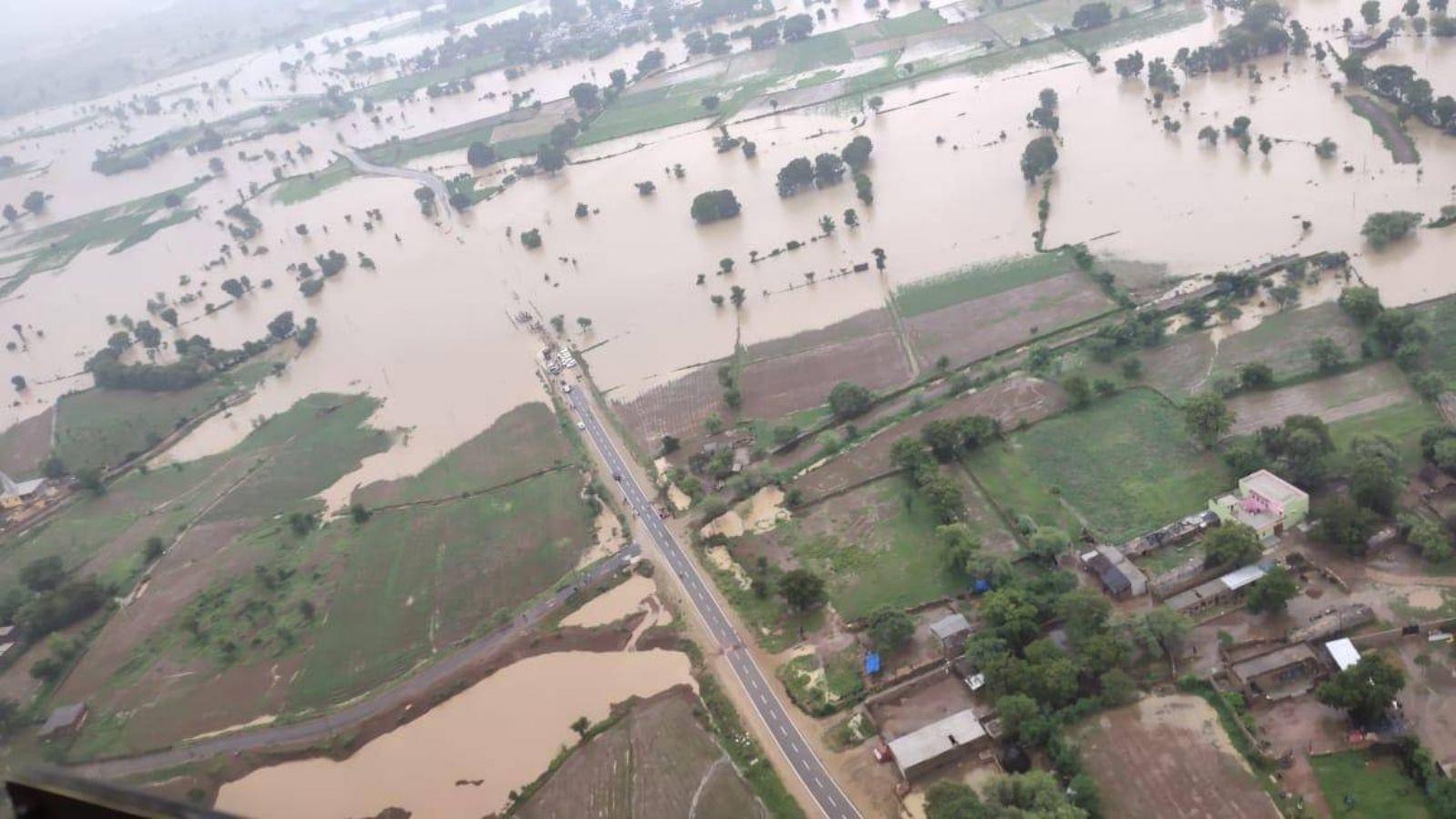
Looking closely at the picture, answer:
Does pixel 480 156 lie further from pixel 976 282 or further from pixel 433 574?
pixel 433 574

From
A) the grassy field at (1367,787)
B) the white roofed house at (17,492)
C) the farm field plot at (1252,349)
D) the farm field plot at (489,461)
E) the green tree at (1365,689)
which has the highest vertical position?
the farm field plot at (1252,349)

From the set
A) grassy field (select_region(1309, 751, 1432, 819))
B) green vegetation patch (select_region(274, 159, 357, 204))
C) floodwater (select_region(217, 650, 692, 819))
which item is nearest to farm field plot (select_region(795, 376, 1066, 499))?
floodwater (select_region(217, 650, 692, 819))

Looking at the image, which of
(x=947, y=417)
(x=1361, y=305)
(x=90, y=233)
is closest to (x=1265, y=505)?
(x=947, y=417)

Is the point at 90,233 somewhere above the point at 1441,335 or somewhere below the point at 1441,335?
above

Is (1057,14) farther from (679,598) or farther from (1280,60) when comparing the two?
(679,598)

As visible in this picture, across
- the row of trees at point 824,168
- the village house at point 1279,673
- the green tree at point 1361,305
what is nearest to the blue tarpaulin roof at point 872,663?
the village house at point 1279,673

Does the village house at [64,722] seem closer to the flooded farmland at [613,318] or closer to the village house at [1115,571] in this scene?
the flooded farmland at [613,318]
